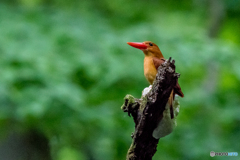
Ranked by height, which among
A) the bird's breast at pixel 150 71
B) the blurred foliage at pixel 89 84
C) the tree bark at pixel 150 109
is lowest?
the tree bark at pixel 150 109

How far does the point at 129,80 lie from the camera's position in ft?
12.6

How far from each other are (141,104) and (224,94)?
2752 millimetres

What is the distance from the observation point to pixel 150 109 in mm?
1473

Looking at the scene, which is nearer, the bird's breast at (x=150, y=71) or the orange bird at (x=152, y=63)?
the orange bird at (x=152, y=63)

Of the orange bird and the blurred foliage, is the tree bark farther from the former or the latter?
the blurred foliage

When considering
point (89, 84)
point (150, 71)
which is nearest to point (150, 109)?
point (150, 71)

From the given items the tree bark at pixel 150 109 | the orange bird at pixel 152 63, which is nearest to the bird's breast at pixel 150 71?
the orange bird at pixel 152 63

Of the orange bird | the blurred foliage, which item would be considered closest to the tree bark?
the orange bird

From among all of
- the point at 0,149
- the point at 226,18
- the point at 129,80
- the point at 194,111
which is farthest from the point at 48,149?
the point at 226,18

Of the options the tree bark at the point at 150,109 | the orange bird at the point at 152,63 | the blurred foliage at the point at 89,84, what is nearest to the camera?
the tree bark at the point at 150,109

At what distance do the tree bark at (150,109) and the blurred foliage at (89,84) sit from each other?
4.89 feet

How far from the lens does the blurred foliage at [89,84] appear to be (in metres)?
3.10

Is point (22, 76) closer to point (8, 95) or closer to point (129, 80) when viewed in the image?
point (8, 95)

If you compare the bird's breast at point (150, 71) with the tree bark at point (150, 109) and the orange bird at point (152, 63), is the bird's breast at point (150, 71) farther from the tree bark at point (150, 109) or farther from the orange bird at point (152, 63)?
the tree bark at point (150, 109)
